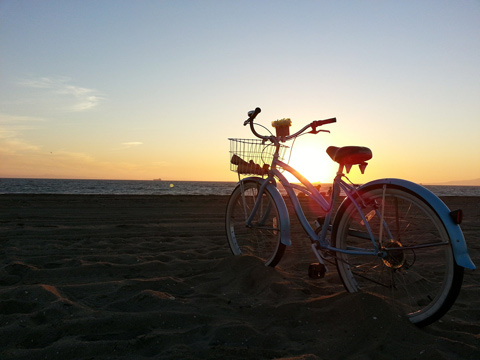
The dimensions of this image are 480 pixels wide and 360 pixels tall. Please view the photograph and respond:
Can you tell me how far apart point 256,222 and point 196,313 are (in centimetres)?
179

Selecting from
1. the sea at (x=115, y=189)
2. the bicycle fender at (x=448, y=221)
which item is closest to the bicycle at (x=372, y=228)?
the bicycle fender at (x=448, y=221)

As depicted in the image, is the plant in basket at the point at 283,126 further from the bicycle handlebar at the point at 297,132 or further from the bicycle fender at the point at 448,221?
the bicycle fender at the point at 448,221

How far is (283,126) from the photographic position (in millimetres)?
3861

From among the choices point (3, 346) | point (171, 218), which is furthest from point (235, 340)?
point (171, 218)

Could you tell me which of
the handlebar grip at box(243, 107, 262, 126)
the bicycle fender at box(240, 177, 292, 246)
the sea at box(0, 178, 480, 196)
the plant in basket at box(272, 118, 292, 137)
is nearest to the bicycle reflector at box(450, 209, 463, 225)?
the bicycle fender at box(240, 177, 292, 246)

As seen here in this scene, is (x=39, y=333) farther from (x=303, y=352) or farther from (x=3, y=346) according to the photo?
(x=303, y=352)

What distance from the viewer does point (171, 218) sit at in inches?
336

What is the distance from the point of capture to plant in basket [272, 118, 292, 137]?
152 inches

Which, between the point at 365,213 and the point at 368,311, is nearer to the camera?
the point at 368,311

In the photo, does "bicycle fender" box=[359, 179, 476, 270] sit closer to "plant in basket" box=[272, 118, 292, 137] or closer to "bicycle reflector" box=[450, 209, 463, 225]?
"bicycle reflector" box=[450, 209, 463, 225]

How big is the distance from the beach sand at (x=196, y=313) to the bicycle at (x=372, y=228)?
0.26m

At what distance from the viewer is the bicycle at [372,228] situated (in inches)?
89.6

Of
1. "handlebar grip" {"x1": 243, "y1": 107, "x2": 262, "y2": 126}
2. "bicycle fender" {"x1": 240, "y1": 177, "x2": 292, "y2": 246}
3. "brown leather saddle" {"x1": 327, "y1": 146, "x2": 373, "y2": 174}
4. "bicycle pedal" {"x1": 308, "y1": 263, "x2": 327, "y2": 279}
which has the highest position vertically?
"handlebar grip" {"x1": 243, "y1": 107, "x2": 262, "y2": 126}

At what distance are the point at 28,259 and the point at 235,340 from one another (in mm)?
3226
